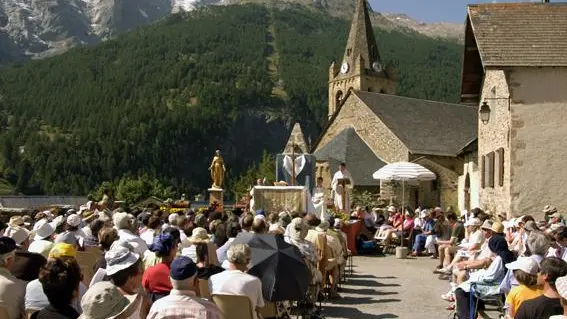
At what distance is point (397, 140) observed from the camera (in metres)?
39.0

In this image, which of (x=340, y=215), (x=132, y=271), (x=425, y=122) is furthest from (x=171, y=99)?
(x=132, y=271)

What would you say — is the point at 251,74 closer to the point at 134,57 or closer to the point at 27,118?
the point at 134,57

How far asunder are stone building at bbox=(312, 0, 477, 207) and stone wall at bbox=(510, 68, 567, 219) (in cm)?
1665

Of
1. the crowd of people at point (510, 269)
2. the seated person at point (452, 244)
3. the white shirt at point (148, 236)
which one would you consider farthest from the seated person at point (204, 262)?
the seated person at point (452, 244)

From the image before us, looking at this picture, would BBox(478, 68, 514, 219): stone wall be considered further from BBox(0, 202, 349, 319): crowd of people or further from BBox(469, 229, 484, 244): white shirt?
BBox(0, 202, 349, 319): crowd of people

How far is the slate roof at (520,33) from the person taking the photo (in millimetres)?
16938

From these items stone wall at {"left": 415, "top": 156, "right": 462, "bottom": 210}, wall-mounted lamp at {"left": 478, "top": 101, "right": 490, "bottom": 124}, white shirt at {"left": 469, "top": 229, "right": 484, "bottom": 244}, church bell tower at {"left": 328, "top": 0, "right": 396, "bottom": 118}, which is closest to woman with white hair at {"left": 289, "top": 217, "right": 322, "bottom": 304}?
white shirt at {"left": 469, "top": 229, "right": 484, "bottom": 244}

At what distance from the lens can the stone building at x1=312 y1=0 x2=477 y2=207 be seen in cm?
3788

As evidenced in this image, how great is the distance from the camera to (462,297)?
8.55 m

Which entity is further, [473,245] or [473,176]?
[473,176]

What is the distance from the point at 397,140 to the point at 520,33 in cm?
2148

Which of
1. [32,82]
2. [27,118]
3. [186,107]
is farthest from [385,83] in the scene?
[32,82]

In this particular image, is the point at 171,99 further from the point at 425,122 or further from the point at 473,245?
the point at 473,245

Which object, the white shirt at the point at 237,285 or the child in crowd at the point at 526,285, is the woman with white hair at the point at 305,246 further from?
the child in crowd at the point at 526,285
